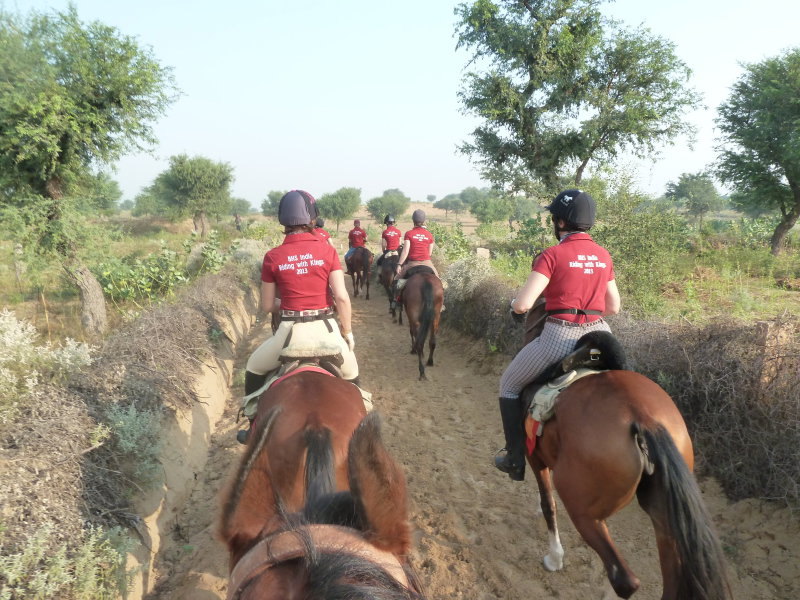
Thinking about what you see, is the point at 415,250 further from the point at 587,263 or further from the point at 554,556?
the point at 554,556

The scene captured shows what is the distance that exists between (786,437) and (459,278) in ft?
23.0

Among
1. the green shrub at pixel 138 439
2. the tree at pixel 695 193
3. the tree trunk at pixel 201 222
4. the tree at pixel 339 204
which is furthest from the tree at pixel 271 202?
the green shrub at pixel 138 439

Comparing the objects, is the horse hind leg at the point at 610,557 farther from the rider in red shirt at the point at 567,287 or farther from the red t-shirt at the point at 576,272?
the red t-shirt at the point at 576,272

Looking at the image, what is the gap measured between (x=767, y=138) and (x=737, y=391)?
57.0 feet

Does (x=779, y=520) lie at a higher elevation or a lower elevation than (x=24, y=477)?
lower

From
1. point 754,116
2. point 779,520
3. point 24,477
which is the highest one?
point 754,116

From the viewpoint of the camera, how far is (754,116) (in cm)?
1658

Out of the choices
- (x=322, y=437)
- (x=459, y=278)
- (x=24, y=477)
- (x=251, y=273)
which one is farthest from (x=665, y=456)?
(x=251, y=273)

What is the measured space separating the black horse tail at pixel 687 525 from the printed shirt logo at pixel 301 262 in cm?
278

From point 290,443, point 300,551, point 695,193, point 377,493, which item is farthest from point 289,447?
point 695,193

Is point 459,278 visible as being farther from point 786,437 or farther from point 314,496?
point 314,496

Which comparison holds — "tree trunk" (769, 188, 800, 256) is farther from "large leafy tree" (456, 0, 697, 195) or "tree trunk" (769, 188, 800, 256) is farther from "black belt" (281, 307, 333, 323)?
"black belt" (281, 307, 333, 323)

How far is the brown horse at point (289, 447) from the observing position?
1.42m

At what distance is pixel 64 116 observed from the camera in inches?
380
